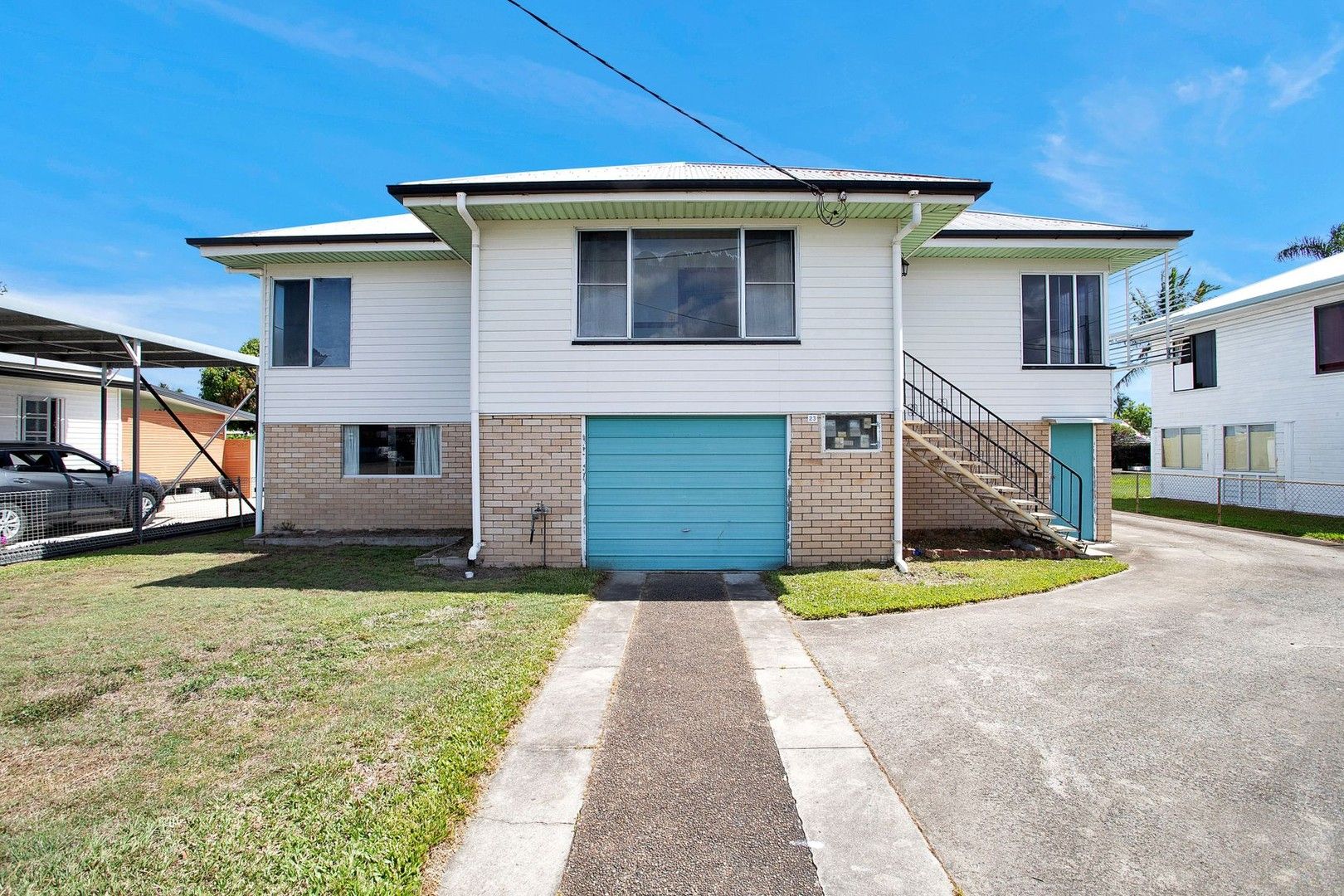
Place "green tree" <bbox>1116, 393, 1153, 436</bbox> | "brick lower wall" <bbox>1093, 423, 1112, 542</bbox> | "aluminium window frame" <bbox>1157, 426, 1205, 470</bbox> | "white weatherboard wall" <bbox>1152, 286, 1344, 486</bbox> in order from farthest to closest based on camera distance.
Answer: "green tree" <bbox>1116, 393, 1153, 436</bbox>
"aluminium window frame" <bbox>1157, 426, 1205, 470</bbox>
"white weatherboard wall" <bbox>1152, 286, 1344, 486</bbox>
"brick lower wall" <bbox>1093, 423, 1112, 542</bbox>

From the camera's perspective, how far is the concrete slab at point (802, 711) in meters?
3.55

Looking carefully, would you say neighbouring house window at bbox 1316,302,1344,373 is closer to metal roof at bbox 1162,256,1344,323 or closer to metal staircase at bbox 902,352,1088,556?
metal roof at bbox 1162,256,1344,323

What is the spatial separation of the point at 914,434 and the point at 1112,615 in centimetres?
327

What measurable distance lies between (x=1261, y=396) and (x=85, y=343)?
2665 centimetres

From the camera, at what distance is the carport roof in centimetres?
922

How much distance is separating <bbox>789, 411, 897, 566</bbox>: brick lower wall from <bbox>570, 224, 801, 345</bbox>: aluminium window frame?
74.0 inches

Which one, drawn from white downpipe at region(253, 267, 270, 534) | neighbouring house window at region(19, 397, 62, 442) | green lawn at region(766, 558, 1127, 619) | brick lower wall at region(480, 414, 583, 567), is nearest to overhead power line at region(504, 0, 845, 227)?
brick lower wall at region(480, 414, 583, 567)

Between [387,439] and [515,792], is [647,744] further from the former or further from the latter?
[387,439]

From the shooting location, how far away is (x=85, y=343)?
444 inches

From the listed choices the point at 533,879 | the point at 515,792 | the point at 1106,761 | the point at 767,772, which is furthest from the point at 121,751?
the point at 1106,761

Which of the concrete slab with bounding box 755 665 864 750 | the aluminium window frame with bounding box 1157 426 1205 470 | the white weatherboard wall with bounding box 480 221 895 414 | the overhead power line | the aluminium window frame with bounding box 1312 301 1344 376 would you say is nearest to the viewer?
the concrete slab with bounding box 755 665 864 750

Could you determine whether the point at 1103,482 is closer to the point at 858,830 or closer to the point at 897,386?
the point at 897,386

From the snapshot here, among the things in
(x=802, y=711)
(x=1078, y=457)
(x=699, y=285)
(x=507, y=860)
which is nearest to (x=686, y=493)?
(x=699, y=285)

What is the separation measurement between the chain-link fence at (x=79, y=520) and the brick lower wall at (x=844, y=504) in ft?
37.7
